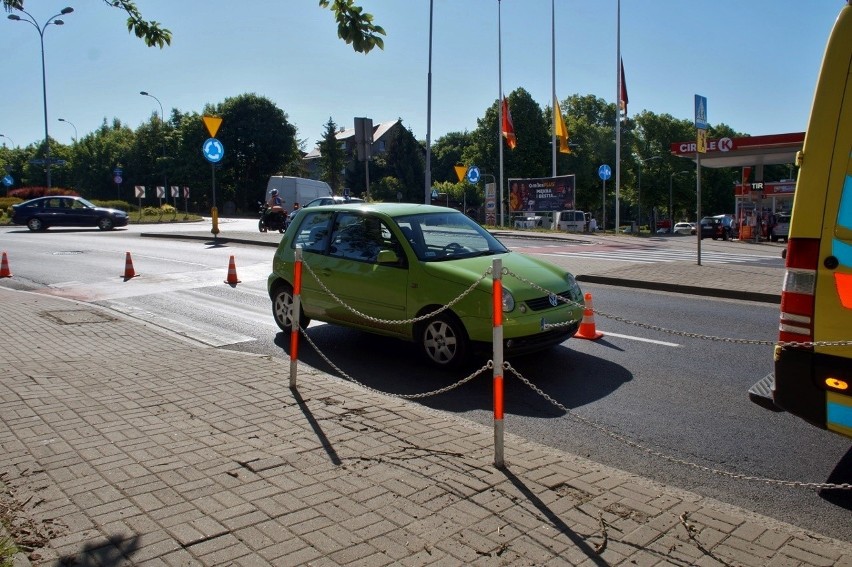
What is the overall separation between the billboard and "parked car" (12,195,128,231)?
72.3 feet

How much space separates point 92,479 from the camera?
165 inches

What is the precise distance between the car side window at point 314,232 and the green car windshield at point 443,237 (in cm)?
109

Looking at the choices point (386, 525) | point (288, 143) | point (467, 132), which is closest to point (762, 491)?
point (386, 525)

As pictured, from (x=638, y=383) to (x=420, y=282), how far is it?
92.7 inches

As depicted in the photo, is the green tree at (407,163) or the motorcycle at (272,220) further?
the green tree at (407,163)

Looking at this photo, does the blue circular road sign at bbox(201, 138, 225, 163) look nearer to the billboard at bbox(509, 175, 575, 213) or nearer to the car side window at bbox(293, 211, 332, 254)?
the car side window at bbox(293, 211, 332, 254)

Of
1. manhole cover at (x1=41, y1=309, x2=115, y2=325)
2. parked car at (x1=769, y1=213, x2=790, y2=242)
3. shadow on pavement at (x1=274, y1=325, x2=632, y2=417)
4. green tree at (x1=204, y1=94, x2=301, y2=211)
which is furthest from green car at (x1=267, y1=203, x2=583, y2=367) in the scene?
green tree at (x1=204, y1=94, x2=301, y2=211)

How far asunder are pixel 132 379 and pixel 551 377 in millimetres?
3912

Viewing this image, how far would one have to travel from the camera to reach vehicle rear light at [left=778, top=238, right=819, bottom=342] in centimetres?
406

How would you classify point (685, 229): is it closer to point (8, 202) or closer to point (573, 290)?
point (8, 202)

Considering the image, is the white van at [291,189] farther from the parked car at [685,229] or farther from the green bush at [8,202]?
the parked car at [685,229]

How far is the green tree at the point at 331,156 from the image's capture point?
8812cm

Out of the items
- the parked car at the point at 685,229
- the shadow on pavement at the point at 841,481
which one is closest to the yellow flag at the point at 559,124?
the parked car at the point at 685,229

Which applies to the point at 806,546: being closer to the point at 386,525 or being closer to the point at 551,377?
the point at 386,525
